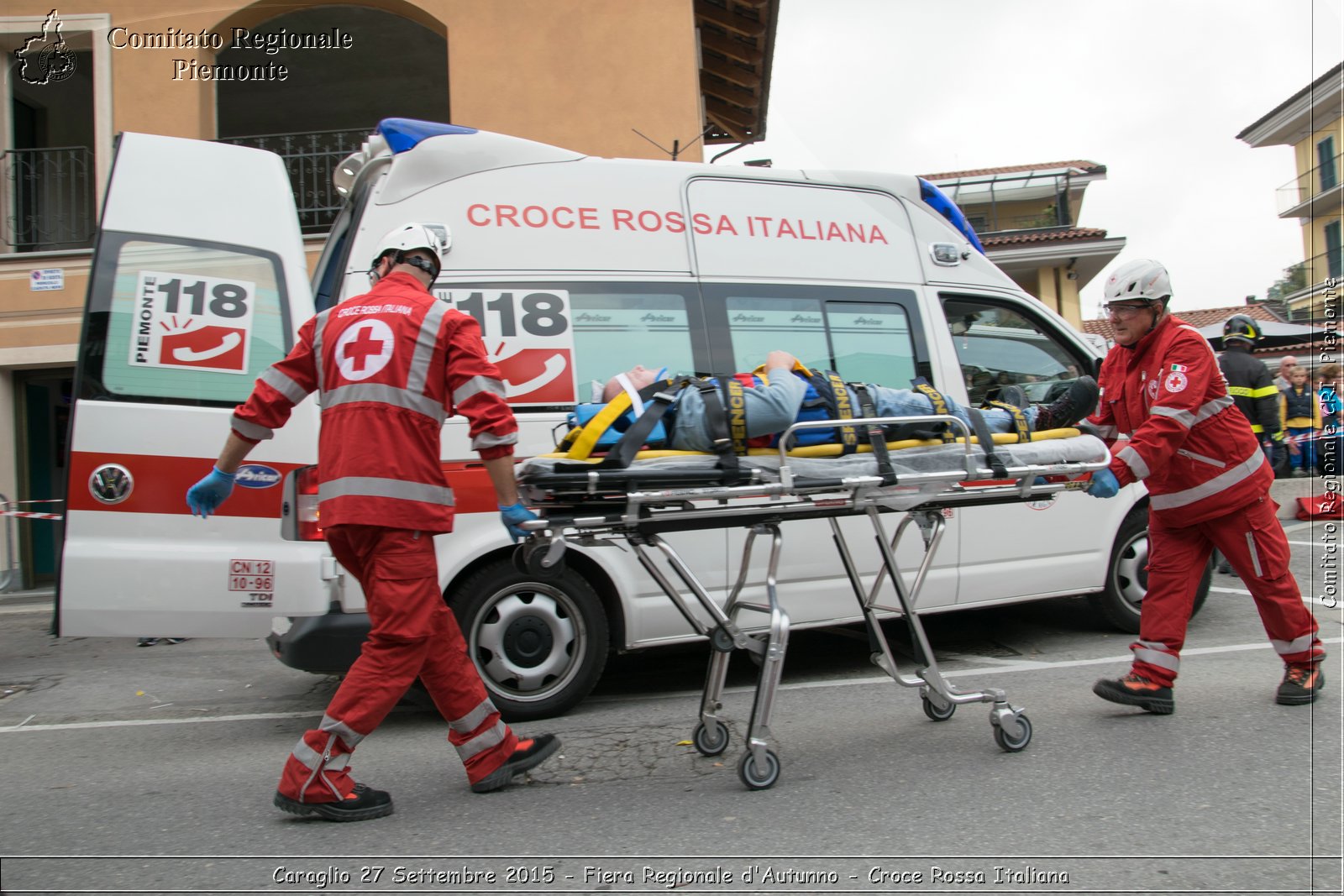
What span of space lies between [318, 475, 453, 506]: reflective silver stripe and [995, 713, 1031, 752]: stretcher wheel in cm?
219

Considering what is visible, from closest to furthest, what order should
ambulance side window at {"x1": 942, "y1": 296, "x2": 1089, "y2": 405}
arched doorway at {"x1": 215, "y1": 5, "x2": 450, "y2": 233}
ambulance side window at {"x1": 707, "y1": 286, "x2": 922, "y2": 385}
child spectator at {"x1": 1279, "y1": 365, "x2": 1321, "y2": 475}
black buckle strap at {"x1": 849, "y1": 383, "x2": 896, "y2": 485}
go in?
black buckle strap at {"x1": 849, "y1": 383, "x2": 896, "y2": 485} < ambulance side window at {"x1": 707, "y1": 286, "x2": 922, "y2": 385} < ambulance side window at {"x1": 942, "y1": 296, "x2": 1089, "y2": 405} < child spectator at {"x1": 1279, "y1": 365, "x2": 1321, "y2": 475} < arched doorway at {"x1": 215, "y1": 5, "x2": 450, "y2": 233}

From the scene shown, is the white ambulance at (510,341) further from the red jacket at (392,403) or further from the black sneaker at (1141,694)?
the black sneaker at (1141,694)

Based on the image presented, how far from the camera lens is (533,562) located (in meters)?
4.00

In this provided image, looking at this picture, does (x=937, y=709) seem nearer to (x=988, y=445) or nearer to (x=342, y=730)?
(x=988, y=445)

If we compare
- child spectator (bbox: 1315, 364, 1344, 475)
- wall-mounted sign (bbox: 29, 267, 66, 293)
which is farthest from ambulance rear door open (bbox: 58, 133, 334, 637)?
child spectator (bbox: 1315, 364, 1344, 475)

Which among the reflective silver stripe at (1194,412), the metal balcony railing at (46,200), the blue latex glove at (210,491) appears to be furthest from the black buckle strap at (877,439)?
the metal balcony railing at (46,200)

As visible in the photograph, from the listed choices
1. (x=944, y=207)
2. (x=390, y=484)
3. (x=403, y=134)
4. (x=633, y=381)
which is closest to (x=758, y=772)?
(x=633, y=381)

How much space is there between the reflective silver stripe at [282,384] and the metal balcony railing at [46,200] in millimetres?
9329

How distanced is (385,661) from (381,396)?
0.86 m

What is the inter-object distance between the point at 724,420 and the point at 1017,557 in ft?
8.70

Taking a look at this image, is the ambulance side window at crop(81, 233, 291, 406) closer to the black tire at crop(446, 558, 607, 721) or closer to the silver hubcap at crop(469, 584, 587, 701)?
the black tire at crop(446, 558, 607, 721)

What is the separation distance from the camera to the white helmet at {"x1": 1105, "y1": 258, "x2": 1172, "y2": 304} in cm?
418

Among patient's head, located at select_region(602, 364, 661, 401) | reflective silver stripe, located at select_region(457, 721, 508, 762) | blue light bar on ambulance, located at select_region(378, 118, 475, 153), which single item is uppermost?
blue light bar on ambulance, located at select_region(378, 118, 475, 153)

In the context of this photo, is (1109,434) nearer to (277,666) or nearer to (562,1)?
(277,666)
